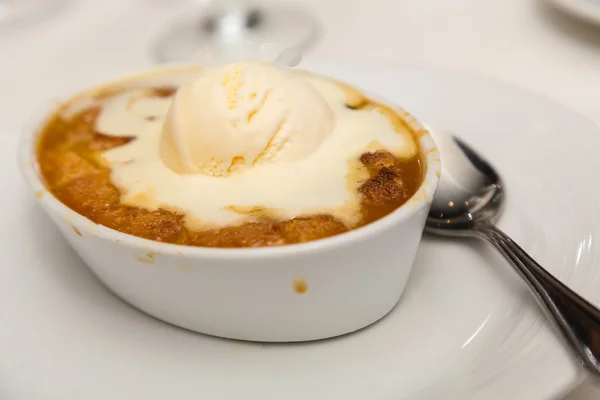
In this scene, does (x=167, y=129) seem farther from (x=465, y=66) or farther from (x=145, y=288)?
(x=465, y=66)

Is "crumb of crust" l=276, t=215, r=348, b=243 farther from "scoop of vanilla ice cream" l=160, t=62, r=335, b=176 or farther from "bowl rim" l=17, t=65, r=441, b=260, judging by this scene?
"scoop of vanilla ice cream" l=160, t=62, r=335, b=176

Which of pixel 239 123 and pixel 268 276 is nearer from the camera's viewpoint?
pixel 268 276

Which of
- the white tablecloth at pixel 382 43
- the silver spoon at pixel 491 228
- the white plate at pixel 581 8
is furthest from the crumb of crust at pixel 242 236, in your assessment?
the white plate at pixel 581 8

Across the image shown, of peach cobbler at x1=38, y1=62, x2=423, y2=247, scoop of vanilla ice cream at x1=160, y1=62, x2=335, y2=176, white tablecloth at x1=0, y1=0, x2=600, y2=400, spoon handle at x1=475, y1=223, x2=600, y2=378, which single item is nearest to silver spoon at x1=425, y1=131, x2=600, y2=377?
spoon handle at x1=475, y1=223, x2=600, y2=378

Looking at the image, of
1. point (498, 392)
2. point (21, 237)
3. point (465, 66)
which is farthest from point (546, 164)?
point (21, 237)

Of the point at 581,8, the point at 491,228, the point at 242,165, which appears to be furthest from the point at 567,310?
the point at 581,8

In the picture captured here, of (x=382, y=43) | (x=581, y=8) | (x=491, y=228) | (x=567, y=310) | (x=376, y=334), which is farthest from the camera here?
(x=382, y=43)

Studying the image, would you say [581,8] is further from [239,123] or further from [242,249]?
[242,249]
